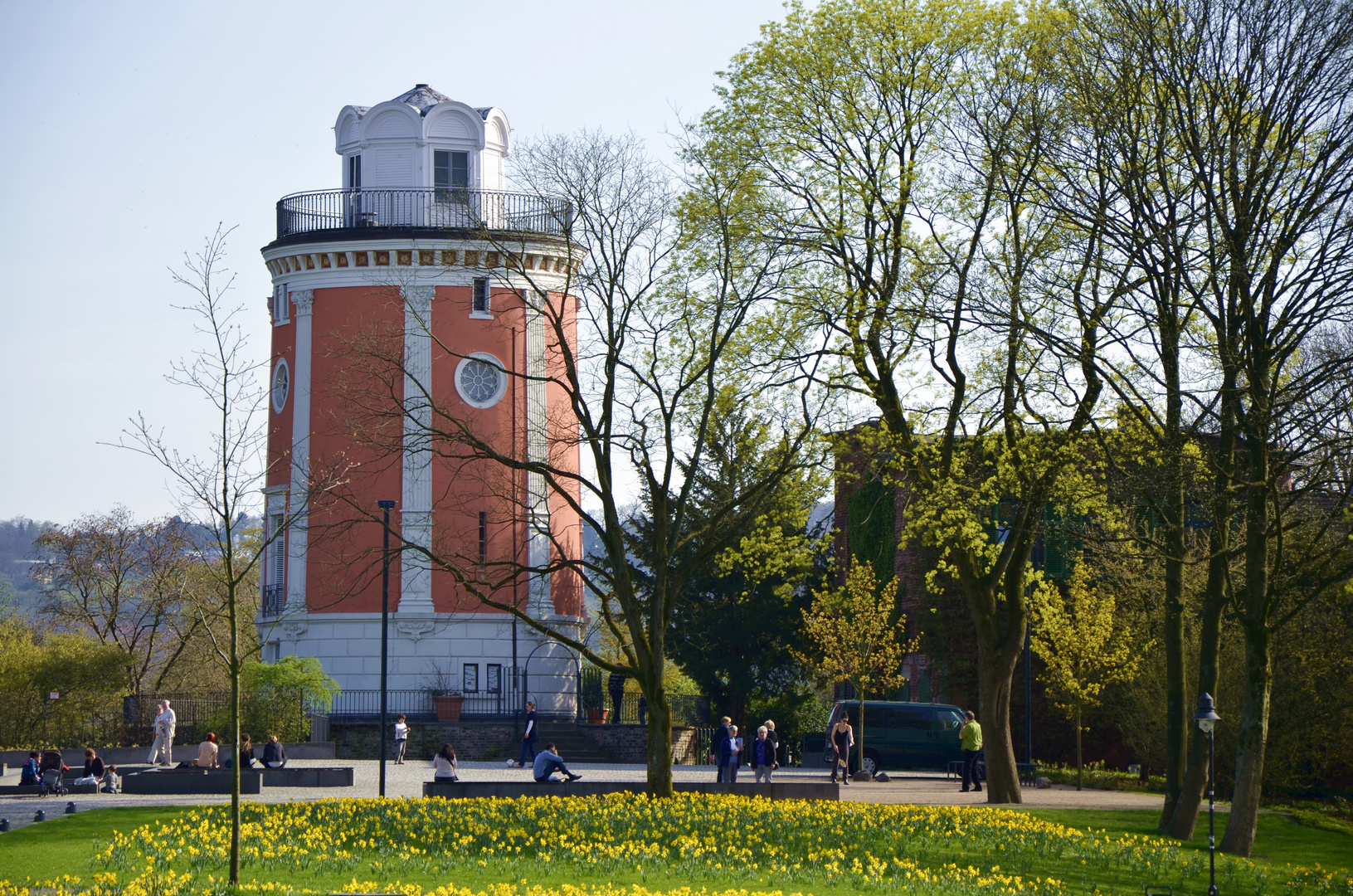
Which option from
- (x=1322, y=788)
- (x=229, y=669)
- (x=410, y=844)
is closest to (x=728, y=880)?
(x=410, y=844)

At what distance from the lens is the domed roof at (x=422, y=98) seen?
137ft

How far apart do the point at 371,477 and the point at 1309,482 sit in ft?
92.7

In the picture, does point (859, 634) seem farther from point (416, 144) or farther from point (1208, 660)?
point (416, 144)

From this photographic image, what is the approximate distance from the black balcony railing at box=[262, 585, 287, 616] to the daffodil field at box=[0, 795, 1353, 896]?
21.9 meters

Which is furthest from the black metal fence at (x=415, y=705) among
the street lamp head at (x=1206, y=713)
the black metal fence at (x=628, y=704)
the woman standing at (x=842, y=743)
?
the street lamp head at (x=1206, y=713)

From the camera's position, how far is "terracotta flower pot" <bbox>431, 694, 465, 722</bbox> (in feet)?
129

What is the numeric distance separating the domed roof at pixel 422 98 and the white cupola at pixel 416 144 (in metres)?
0.05

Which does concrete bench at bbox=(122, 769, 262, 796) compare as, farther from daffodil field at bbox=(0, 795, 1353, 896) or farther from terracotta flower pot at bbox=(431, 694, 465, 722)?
terracotta flower pot at bbox=(431, 694, 465, 722)

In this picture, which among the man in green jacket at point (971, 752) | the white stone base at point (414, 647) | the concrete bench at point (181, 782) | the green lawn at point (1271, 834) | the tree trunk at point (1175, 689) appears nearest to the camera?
the green lawn at point (1271, 834)

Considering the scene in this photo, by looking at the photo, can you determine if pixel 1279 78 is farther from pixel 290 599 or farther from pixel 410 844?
pixel 290 599

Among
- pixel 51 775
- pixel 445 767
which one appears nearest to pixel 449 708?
pixel 51 775

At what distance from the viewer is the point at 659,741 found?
22.0 meters

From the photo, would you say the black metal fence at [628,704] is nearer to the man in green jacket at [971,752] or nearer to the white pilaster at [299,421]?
the white pilaster at [299,421]

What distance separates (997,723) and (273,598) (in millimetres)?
24663
